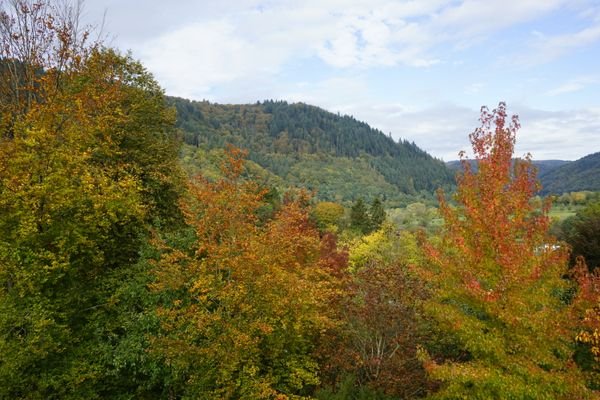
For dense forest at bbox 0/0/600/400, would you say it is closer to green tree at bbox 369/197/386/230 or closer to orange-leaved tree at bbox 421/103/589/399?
orange-leaved tree at bbox 421/103/589/399

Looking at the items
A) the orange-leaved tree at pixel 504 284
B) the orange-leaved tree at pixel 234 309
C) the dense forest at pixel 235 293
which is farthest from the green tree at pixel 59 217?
the orange-leaved tree at pixel 504 284

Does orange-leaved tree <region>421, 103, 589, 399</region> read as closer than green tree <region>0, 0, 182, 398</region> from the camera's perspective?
Yes

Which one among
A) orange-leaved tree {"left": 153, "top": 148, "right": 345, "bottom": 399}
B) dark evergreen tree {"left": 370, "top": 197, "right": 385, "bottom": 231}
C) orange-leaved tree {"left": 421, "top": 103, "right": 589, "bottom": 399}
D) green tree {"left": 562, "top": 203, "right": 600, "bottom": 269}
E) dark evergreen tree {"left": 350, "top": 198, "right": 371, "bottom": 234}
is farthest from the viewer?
dark evergreen tree {"left": 370, "top": 197, "right": 385, "bottom": 231}

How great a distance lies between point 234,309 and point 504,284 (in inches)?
331

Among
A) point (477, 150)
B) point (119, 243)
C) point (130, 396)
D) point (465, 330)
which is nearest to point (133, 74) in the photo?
point (119, 243)

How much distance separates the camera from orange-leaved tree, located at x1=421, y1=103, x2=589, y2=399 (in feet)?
28.9

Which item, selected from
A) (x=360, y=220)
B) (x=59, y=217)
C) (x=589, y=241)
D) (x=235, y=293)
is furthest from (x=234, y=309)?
(x=360, y=220)

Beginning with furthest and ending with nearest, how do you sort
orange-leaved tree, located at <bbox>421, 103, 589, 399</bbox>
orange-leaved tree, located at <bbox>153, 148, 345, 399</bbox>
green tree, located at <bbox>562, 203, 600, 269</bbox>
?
green tree, located at <bbox>562, 203, 600, 269</bbox> → orange-leaved tree, located at <bbox>153, 148, 345, 399</bbox> → orange-leaved tree, located at <bbox>421, 103, 589, 399</bbox>

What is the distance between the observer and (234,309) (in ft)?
42.2

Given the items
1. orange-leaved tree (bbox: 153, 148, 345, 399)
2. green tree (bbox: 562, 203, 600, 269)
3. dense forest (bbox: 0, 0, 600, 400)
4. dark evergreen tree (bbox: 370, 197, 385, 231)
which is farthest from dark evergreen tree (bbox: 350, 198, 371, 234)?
orange-leaved tree (bbox: 153, 148, 345, 399)

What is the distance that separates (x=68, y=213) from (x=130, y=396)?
7243 millimetres

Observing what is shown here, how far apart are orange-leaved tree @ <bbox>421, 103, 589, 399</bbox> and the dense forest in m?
0.05

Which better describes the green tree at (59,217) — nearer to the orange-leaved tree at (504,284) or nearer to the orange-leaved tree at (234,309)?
the orange-leaved tree at (234,309)

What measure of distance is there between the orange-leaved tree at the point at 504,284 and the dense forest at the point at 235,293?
0.16ft
